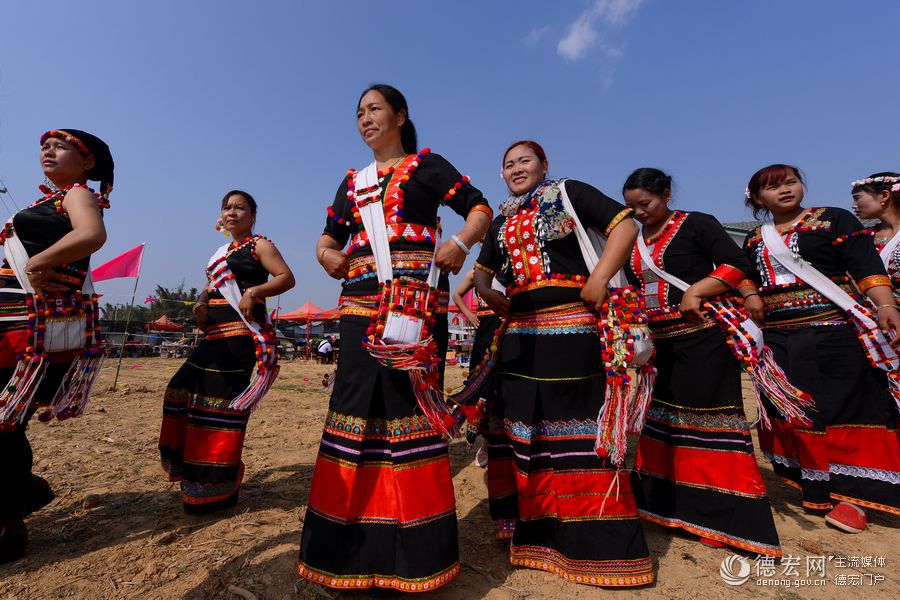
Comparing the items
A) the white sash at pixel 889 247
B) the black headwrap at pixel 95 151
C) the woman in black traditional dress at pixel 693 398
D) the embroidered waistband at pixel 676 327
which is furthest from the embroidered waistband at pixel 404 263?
the white sash at pixel 889 247

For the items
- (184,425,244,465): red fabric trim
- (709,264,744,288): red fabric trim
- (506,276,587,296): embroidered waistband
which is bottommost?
(184,425,244,465): red fabric trim

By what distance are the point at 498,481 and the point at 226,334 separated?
218 cm

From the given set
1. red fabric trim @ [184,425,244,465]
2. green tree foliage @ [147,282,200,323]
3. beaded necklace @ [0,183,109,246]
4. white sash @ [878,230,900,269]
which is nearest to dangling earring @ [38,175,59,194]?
beaded necklace @ [0,183,109,246]

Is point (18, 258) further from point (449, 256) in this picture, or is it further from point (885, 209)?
point (885, 209)

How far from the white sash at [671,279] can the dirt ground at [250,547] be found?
123 cm

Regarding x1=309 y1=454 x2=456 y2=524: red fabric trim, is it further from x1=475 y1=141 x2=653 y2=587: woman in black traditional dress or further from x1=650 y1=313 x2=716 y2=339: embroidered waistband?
x1=650 y1=313 x2=716 y2=339: embroidered waistband

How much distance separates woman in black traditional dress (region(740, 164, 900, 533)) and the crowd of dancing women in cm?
1

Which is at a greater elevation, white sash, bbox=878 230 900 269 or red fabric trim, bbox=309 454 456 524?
white sash, bbox=878 230 900 269

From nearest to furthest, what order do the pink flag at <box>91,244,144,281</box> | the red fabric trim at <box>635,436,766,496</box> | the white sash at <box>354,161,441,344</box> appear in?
the white sash at <box>354,161,441,344</box> < the red fabric trim at <box>635,436,766,496</box> < the pink flag at <box>91,244,144,281</box>

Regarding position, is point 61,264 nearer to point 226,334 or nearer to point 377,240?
point 226,334

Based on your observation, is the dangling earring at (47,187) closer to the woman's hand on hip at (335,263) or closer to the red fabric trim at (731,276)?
the woman's hand on hip at (335,263)

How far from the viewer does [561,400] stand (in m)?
2.23

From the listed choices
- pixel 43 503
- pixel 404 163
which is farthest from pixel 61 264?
pixel 404 163

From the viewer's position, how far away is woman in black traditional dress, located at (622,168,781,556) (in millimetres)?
2600
